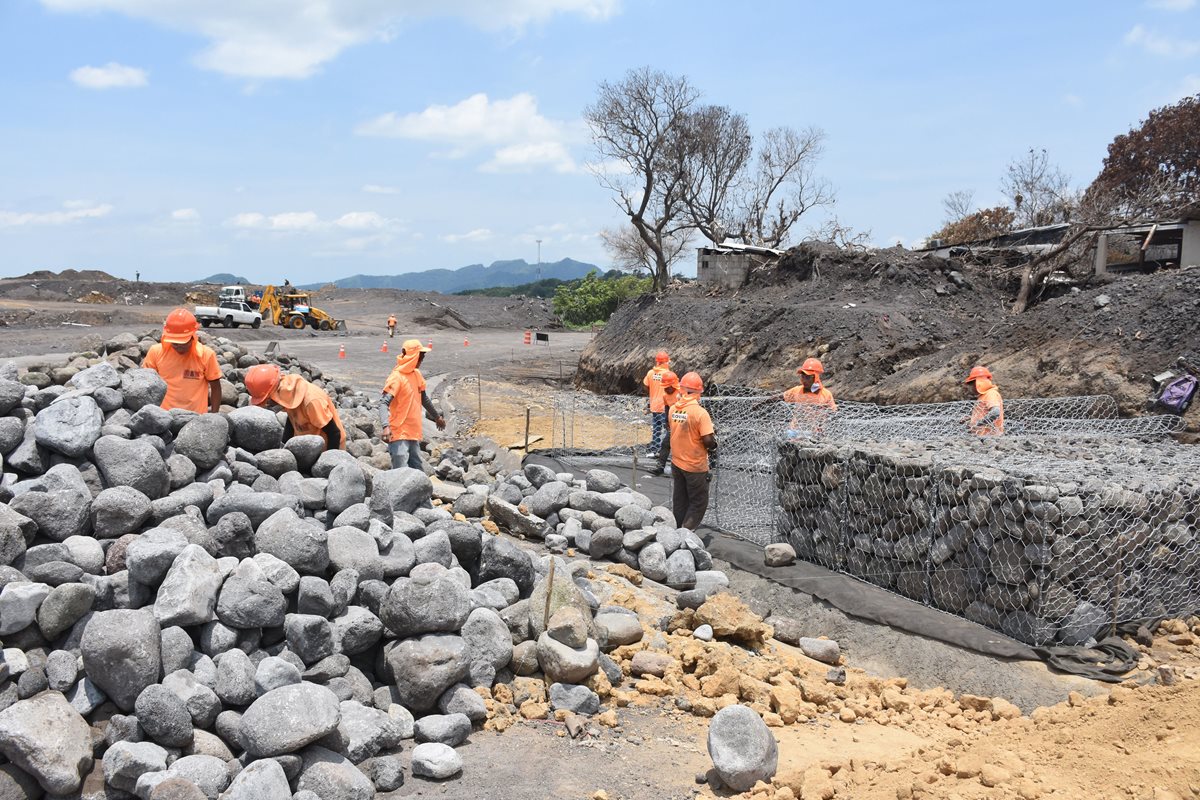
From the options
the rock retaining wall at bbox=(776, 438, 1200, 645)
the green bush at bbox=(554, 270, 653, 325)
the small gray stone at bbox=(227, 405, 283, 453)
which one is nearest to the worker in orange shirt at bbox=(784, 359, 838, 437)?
the rock retaining wall at bbox=(776, 438, 1200, 645)

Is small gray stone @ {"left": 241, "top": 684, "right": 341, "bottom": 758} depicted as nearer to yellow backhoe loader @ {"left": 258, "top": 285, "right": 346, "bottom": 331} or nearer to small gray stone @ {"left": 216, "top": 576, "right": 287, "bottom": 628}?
small gray stone @ {"left": 216, "top": 576, "right": 287, "bottom": 628}

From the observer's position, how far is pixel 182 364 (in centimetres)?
684

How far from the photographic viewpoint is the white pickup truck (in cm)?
3584

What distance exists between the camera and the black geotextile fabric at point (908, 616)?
5375 mm

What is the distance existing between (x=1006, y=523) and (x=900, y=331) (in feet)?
45.3

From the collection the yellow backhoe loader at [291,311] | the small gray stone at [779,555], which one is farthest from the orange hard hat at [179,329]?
the yellow backhoe loader at [291,311]

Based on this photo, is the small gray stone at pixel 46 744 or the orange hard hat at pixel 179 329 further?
the orange hard hat at pixel 179 329

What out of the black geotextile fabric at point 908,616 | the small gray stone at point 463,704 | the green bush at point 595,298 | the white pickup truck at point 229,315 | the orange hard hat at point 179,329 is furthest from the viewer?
the green bush at point 595,298

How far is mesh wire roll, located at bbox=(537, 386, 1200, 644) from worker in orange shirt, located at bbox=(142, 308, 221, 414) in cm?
462

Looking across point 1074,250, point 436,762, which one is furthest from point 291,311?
point 436,762

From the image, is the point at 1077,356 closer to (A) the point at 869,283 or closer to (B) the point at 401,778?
(A) the point at 869,283

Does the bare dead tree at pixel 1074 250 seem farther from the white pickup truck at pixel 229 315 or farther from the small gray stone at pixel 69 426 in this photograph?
the white pickup truck at pixel 229 315

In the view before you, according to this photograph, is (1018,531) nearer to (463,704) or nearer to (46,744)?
(463,704)

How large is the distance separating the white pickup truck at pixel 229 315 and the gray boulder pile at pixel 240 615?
32290mm
